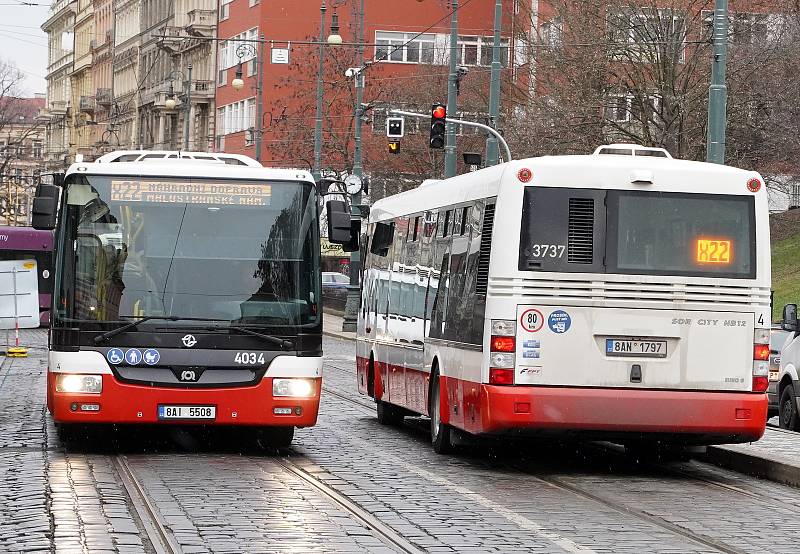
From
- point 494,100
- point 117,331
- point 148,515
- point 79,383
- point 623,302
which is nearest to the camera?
point 148,515

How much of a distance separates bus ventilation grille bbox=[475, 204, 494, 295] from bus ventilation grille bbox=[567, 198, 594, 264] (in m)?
0.68

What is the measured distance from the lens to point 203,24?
97.3m

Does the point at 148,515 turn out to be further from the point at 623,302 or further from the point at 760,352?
the point at 760,352

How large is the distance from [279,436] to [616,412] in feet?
12.7

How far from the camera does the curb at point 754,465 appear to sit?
50.1 ft

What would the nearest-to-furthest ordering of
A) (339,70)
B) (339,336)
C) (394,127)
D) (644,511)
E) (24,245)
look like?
(644,511), (394,127), (339,336), (24,245), (339,70)

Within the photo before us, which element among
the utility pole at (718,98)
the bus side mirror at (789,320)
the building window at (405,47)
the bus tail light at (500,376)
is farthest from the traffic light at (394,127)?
the building window at (405,47)

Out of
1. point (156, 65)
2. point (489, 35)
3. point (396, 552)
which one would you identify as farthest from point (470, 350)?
point (156, 65)

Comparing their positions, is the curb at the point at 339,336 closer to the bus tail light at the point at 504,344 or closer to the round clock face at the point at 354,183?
the round clock face at the point at 354,183

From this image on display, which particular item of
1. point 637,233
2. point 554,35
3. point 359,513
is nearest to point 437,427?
point 637,233

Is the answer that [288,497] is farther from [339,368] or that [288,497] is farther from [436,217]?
[339,368]

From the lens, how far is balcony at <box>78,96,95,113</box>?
128625 millimetres

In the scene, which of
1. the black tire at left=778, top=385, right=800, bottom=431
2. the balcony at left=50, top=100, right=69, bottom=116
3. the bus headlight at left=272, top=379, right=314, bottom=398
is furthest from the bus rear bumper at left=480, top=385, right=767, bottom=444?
the balcony at left=50, top=100, right=69, bottom=116

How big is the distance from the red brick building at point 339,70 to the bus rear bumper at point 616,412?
53798mm
